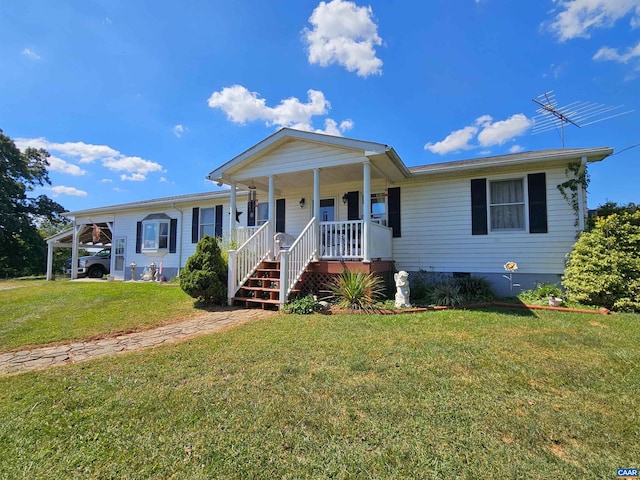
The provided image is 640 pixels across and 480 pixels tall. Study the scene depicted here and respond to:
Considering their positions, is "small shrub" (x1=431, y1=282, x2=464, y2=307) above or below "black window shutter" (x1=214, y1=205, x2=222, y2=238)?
below

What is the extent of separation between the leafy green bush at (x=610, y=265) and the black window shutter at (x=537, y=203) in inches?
37.8

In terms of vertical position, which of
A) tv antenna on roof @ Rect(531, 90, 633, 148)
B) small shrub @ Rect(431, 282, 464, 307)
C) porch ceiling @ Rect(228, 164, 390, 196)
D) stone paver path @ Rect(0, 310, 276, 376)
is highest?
tv antenna on roof @ Rect(531, 90, 633, 148)

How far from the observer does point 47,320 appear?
224 inches

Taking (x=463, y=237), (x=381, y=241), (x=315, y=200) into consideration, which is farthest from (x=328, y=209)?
(x=463, y=237)

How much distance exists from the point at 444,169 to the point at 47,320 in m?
9.65

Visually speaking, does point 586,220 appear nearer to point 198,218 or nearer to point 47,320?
point 47,320

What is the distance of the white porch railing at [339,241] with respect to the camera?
23.6ft

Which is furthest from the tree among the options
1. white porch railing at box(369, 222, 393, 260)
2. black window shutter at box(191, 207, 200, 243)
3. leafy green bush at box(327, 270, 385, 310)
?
white porch railing at box(369, 222, 393, 260)

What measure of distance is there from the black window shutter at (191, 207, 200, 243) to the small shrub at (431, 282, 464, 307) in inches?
386

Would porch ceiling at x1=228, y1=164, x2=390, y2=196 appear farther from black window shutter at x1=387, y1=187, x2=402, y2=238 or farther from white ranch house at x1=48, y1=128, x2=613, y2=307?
black window shutter at x1=387, y1=187, x2=402, y2=238

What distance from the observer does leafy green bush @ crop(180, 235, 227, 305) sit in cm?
668

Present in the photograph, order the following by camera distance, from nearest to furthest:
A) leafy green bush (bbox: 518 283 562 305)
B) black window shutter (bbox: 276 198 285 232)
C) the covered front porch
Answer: leafy green bush (bbox: 518 283 562 305) < the covered front porch < black window shutter (bbox: 276 198 285 232)

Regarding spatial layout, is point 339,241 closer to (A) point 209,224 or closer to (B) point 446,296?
(B) point 446,296

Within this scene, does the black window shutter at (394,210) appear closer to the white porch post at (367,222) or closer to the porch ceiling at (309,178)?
the porch ceiling at (309,178)
